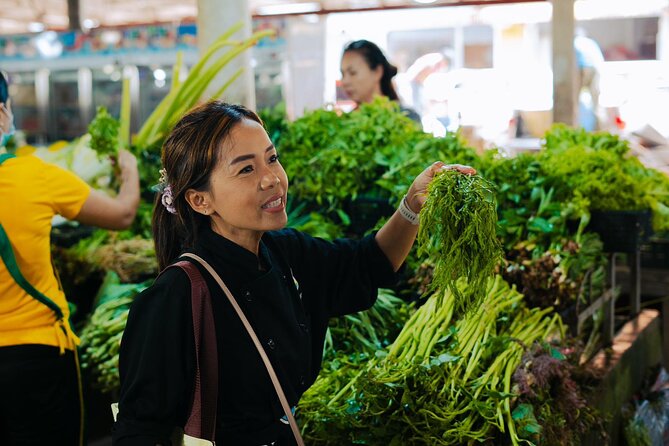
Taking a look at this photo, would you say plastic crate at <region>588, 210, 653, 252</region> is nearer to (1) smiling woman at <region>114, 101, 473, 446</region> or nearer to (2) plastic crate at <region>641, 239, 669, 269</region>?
(2) plastic crate at <region>641, 239, 669, 269</region>

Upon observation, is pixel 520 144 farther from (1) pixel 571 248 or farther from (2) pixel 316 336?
(2) pixel 316 336

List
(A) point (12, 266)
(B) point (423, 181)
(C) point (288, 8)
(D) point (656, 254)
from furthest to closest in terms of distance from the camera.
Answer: (C) point (288, 8) < (D) point (656, 254) < (A) point (12, 266) < (B) point (423, 181)

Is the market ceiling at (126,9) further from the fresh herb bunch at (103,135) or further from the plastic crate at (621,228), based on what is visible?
the plastic crate at (621,228)

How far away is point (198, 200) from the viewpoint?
84.7 inches

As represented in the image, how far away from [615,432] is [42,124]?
34.3 feet

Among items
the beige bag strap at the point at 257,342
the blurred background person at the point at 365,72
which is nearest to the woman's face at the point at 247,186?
the beige bag strap at the point at 257,342

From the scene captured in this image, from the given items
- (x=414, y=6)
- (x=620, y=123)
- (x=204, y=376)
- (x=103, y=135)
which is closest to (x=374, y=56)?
(x=103, y=135)

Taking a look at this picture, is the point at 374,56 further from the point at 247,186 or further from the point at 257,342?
the point at 257,342

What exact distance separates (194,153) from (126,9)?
11.3 m

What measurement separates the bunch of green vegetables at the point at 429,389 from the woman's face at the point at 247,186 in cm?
71

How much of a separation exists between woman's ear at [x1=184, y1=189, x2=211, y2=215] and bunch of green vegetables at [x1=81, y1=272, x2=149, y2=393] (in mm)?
1615

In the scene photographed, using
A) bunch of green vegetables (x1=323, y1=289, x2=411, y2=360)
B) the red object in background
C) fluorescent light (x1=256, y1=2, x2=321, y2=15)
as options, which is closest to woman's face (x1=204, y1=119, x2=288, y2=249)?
bunch of green vegetables (x1=323, y1=289, x2=411, y2=360)

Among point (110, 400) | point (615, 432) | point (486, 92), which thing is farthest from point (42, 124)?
point (615, 432)

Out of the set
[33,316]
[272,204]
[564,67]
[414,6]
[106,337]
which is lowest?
[106,337]
